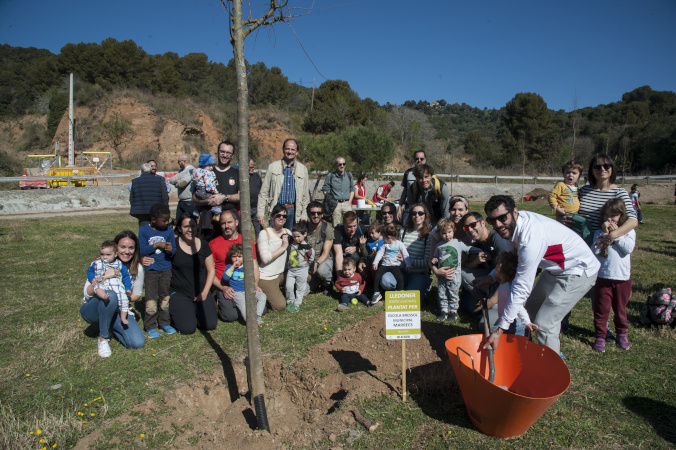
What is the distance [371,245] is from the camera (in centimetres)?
651

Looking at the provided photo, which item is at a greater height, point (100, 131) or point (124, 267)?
point (100, 131)

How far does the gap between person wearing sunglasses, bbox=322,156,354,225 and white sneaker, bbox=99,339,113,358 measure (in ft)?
18.4

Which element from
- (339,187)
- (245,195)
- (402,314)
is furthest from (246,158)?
(339,187)

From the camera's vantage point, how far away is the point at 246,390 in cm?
423

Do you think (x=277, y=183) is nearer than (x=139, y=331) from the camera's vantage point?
No

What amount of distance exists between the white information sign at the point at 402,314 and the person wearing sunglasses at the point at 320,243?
9.19 feet

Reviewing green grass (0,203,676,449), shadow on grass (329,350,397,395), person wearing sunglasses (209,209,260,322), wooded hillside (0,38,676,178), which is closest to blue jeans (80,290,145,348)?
green grass (0,203,676,449)

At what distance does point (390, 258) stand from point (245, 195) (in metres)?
3.17

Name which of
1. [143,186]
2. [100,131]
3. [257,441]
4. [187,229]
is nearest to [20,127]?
[100,131]

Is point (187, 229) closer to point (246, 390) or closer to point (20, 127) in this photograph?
point (246, 390)

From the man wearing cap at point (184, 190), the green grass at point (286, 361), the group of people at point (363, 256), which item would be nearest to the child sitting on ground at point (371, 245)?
the group of people at point (363, 256)

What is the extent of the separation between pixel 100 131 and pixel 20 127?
42.5ft

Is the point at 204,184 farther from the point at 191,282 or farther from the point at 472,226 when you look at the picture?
the point at 472,226

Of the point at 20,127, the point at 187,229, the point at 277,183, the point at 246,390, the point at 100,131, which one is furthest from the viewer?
the point at 20,127
